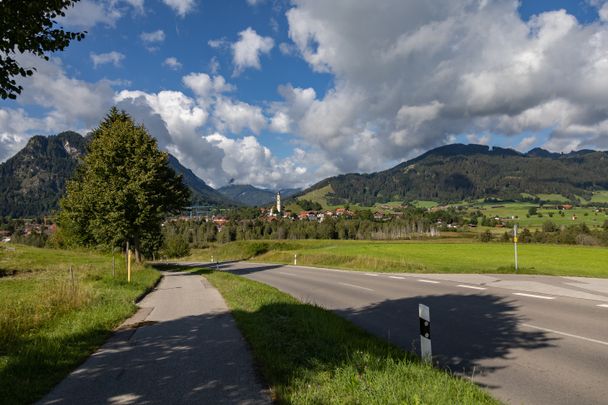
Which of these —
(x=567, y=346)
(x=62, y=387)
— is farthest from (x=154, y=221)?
(x=567, y=346)

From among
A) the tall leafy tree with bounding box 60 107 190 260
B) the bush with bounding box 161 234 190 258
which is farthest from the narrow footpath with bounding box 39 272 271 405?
the bush with bounding box 161 234 190 258

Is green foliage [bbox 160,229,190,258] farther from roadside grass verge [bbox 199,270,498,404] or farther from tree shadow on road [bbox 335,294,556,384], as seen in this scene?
roadside grass verge [bbox 199,270,498,404]

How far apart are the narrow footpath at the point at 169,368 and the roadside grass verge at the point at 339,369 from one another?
0.36 metres

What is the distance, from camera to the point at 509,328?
366 inches

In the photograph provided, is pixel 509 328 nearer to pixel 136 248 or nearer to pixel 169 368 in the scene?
pixel 169 368

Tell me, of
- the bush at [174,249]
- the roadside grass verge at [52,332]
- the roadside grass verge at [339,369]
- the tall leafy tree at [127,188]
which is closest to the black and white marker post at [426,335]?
the roadside grass verge at [339,369]

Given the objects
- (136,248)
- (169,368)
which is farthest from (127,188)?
(169,368)

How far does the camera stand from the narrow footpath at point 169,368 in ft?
17.6

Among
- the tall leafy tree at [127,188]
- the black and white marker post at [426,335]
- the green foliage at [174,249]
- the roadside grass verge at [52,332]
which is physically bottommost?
the green foliage at [174,249]

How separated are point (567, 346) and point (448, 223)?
152m

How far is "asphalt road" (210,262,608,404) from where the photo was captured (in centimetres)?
599

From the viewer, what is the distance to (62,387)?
19.1 feet

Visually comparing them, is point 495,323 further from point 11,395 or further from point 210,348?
point 11,395

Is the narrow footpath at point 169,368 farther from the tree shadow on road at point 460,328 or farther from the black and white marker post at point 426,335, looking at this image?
the tree shadow on road at point 460,328
